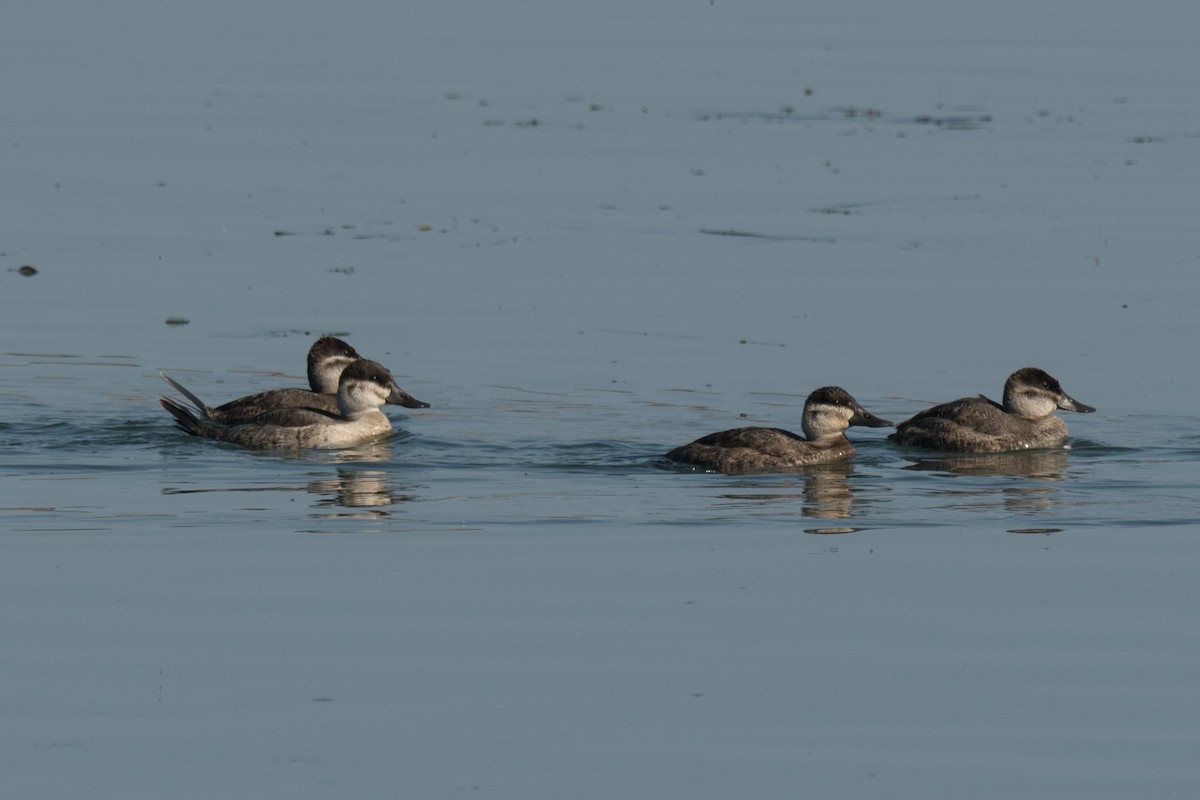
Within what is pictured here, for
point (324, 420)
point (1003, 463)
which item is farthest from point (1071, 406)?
point (324, 420)

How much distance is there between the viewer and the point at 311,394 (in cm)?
1762

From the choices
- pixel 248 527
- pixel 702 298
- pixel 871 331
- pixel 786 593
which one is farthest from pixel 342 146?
pixel 786 593

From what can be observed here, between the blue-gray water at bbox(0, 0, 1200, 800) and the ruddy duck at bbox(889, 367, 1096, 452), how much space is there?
0.27m

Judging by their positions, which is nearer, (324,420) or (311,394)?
(324,420)

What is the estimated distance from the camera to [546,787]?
8.68 metres

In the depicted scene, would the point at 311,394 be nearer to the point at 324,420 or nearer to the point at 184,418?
the point at 324,420

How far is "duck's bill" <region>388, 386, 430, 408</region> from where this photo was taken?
17.1 metres

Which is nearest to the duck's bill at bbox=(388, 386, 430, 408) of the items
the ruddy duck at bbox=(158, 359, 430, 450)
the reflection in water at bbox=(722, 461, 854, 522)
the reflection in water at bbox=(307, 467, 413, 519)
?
the ruddy duck at bbox=(158, 359, 430, 450)

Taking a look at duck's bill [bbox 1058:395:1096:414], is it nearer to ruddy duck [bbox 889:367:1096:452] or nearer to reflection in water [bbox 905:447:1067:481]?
ruddy duck [bbox 889:367:1096:452]

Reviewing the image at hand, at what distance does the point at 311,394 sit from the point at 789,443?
4.10m

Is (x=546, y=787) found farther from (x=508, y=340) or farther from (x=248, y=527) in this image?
(x=508, y=340)

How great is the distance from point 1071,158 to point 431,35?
16.3 meters

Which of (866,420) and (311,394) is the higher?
(311,394)

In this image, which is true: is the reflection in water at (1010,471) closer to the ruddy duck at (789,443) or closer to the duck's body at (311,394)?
the ruddy duck at (789,443)
